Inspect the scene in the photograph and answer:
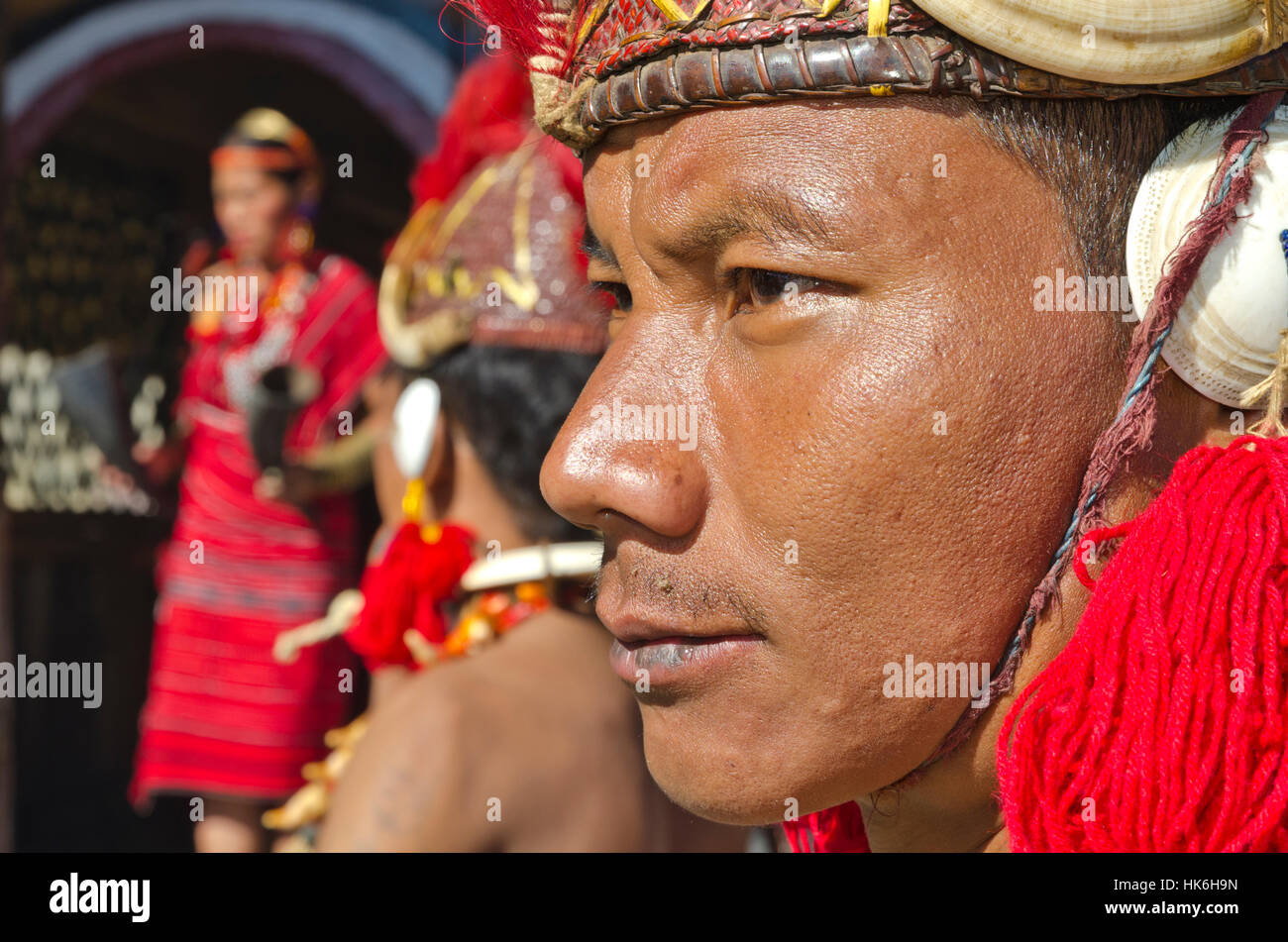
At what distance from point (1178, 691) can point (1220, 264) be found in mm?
445

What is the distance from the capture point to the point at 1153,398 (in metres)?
1.36

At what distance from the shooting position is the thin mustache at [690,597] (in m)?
1.43

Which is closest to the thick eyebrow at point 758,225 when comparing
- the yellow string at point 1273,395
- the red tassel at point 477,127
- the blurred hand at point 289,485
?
the yellow string at point 1273,395

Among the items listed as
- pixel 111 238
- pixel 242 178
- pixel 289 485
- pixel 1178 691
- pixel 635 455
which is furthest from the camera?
pixel 111 238

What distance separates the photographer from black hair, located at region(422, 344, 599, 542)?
9.80 feet

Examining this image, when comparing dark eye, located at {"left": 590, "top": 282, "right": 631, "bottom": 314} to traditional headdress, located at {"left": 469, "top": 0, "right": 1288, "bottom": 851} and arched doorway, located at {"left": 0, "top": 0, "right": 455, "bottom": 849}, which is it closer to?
traditional headdress, located at {"left": 469, "top": 0, "right": 1288, "bottom": 851}

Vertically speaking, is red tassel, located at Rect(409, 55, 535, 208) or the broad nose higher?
red tassel, located at Rect(409, 55, 535, 208)

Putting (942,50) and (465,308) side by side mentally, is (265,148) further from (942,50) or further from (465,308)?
(942,50)

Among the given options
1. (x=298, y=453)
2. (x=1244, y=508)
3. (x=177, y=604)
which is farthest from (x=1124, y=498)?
(x=177, y=604)

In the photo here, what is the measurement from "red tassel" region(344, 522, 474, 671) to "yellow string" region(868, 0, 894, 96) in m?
1.92

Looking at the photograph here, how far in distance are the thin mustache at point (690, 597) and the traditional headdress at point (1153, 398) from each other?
0.28 meters

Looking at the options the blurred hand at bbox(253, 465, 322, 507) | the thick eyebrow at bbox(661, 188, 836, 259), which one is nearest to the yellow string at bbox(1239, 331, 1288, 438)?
the thick eyebrow at bbox(661, 188, 836, 259)

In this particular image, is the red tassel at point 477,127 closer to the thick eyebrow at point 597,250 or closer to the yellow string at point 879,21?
the thick eyebrow at point 597,250

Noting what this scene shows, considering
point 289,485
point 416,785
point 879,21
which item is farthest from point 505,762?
point 289,485
